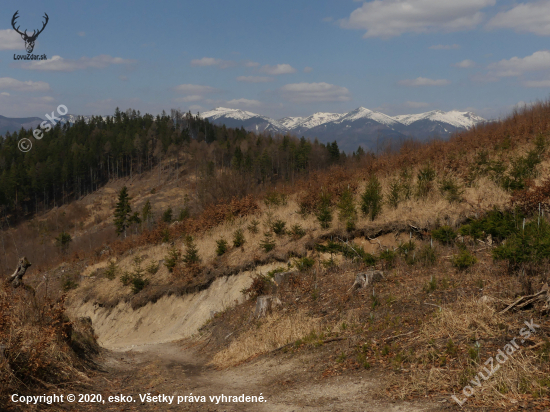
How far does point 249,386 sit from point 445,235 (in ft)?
26.0

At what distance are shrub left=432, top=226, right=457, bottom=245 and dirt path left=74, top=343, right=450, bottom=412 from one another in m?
6.36

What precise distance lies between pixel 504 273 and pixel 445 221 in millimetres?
5215

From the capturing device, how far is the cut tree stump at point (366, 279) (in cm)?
1120

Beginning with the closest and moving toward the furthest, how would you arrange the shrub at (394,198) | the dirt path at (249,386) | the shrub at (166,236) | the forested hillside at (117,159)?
1. the dirt path at (249,386)
2. the shrub at (394,198)
3. the shrub at (166,236)
4. the forested hillside at (117,159)

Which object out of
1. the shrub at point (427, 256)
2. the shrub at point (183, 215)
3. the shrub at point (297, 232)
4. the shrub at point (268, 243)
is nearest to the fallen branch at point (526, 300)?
the shrub at point (427, 256)

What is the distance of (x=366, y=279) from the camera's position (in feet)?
36.9

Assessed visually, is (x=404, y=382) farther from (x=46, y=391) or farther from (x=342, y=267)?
(x=342, y=267)

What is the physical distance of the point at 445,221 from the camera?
14609 millimetres

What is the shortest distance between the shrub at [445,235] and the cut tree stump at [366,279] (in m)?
2.80

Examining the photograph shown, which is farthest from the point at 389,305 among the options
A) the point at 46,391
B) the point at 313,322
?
the point at 46,391

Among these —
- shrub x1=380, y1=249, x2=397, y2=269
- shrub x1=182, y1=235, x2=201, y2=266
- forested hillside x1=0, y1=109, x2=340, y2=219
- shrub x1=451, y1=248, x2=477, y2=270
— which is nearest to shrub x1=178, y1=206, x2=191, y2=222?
shrub x1=182, y1=235, x2=201, y2=266

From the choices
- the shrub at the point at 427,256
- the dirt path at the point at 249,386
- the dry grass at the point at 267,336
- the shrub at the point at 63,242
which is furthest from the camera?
the shrub at the point at 63,242

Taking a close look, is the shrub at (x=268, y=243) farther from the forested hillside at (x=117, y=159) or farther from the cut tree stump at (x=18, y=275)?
the forested hillside at (x=117, y=159)

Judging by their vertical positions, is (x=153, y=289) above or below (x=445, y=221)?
below
